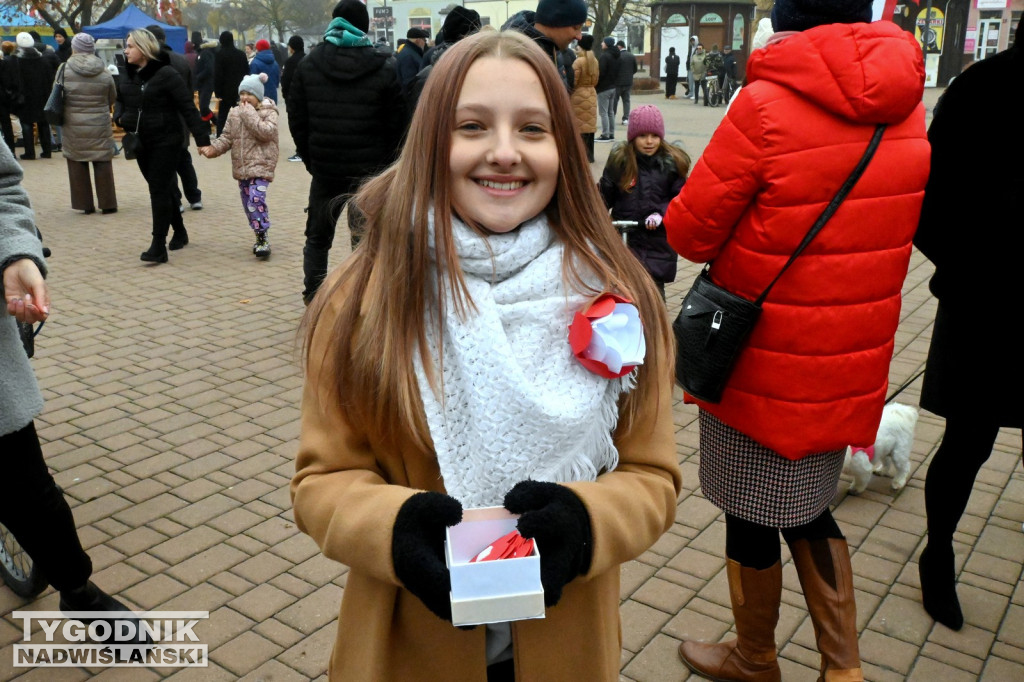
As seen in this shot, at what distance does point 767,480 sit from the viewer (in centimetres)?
270

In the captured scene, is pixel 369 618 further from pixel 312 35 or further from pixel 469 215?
pixel 312 35

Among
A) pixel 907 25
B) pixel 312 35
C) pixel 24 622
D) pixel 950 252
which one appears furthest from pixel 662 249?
pixel 312 35

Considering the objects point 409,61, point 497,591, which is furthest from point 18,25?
point 497,591

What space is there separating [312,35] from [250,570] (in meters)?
62.8

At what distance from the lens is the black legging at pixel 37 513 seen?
2.85 metres

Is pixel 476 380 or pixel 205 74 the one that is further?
pixel 205 74

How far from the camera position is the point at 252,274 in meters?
8.31

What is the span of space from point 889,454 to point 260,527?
9.01 ft

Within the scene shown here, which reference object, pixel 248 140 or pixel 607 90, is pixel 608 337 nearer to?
pixel 248 140

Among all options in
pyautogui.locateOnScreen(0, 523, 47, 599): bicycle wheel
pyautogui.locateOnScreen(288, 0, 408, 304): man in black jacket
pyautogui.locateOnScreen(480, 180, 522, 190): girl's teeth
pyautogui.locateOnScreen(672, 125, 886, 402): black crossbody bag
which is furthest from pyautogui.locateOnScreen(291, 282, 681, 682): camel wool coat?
pyautogui.locateOnScreen(288, 0, 408, 304): man in black jacket

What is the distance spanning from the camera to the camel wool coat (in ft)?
5.33

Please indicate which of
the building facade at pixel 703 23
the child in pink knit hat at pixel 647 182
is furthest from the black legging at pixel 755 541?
the building facade at pixel 703 23

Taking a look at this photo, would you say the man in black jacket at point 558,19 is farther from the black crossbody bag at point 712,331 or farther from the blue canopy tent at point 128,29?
the blue canopy tent at point 128,29

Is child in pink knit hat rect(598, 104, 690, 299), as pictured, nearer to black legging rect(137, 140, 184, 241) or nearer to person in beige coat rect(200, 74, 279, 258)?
person in beige coat rect(200, 74, 279, 258)
